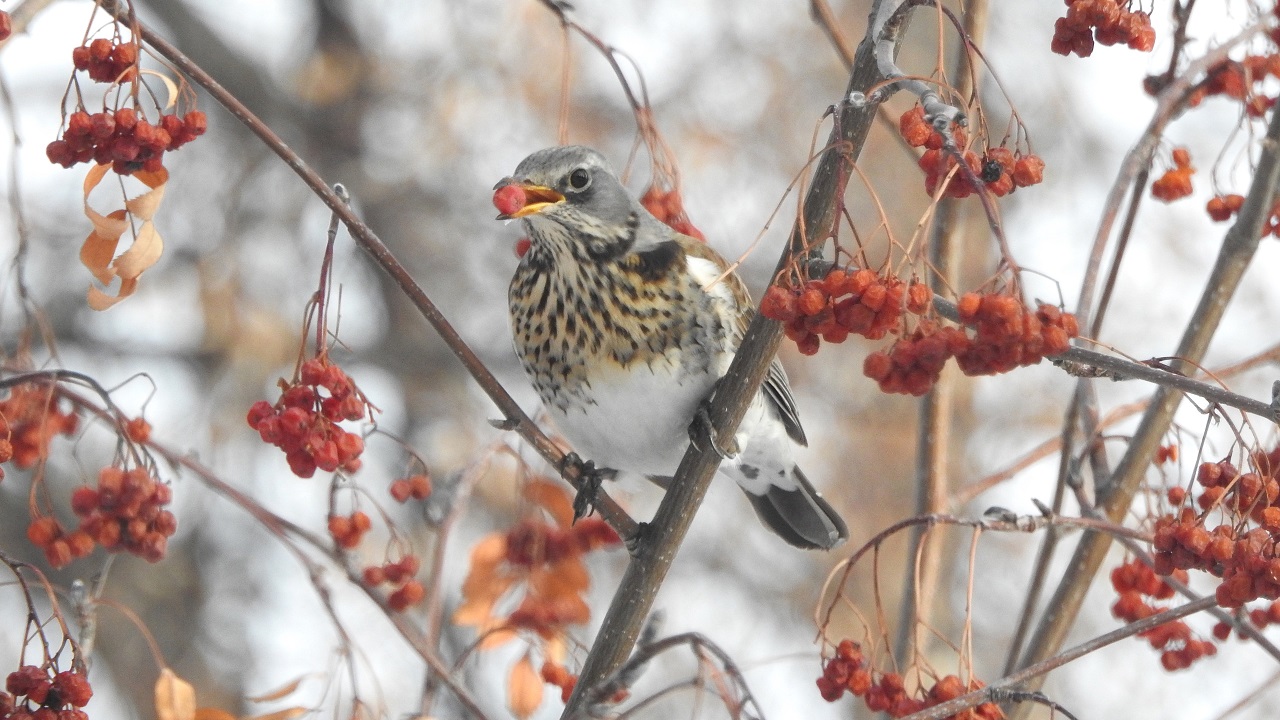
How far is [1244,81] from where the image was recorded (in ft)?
7.42

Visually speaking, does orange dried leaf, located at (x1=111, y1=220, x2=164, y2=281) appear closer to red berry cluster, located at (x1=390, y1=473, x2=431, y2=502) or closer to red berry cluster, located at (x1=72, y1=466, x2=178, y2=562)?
red berry cluster, located at (x1=72, y1=466, x2=178, y2=562)

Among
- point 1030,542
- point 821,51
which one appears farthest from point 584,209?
point 1030,542

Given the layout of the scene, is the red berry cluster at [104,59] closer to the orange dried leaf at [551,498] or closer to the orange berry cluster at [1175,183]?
the orange dried leaf at [551,498]

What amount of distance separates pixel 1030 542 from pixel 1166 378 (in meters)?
6.67

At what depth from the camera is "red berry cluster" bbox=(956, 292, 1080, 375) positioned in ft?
4.58

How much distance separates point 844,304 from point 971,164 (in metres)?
0.22

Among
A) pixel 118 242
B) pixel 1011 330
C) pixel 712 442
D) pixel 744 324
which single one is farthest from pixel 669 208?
pixel 1011 330

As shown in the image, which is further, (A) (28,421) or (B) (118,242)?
(A) (28,421)

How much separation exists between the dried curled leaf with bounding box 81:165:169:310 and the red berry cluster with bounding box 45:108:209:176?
4cm

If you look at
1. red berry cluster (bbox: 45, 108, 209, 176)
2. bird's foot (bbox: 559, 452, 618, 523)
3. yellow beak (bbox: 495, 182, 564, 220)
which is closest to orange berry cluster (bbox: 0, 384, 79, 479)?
red berry cluster (bbox: 45, 108, 209, 176)

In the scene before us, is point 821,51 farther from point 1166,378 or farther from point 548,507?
point 1166,378

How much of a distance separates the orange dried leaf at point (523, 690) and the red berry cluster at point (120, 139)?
126cm

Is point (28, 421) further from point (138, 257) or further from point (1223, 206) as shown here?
point (1223, 206)

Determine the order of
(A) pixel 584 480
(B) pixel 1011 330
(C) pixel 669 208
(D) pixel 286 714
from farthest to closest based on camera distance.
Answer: (A) pixel 584 480
(C) pixel 669 208
(D) pixel 286 714
(B) pixel 1011 330
